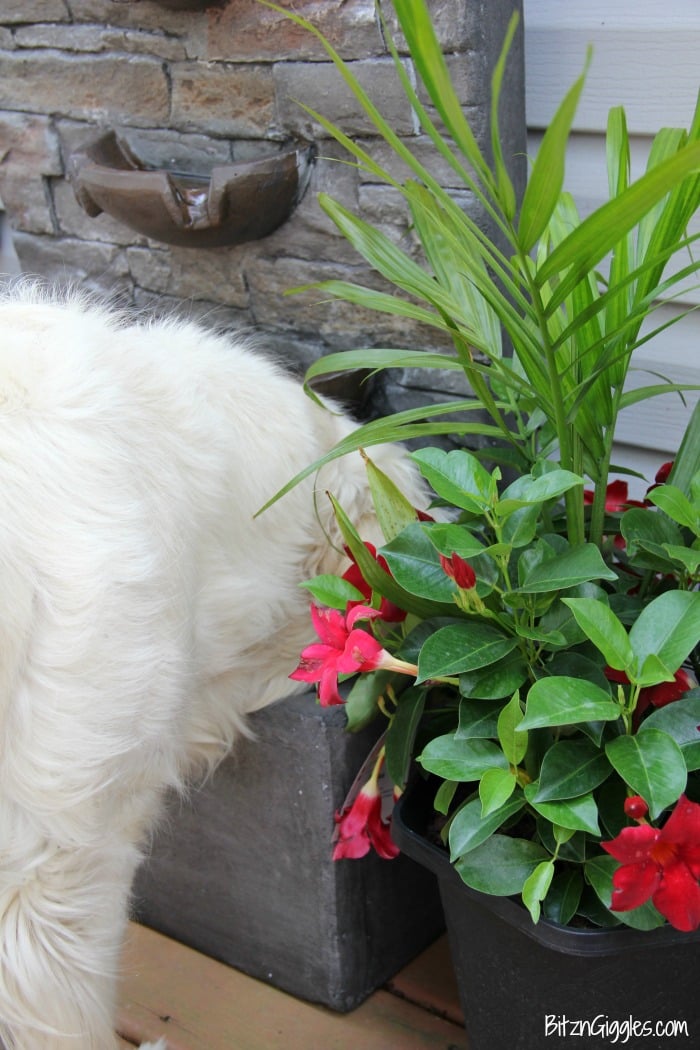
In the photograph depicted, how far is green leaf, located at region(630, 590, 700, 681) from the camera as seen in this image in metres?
0.85

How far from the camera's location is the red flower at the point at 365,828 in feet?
3.53

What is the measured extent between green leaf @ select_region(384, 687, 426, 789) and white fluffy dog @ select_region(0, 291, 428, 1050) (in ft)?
0.72

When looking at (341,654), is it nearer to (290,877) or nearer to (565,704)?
(565,704)

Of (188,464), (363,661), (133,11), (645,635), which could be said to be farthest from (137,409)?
(133,11)

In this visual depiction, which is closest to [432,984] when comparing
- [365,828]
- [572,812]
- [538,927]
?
[365,828]

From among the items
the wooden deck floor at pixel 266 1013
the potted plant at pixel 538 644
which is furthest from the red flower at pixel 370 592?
the wooden deck floor at pixel 266 1013

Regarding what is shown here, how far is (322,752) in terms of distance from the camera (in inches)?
48.3

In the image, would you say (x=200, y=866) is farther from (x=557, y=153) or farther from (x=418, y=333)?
(x=557, y=153)

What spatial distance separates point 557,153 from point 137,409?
0.55m

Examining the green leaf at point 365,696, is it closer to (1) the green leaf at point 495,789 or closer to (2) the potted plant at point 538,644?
(2) the potted plant at point 538,644

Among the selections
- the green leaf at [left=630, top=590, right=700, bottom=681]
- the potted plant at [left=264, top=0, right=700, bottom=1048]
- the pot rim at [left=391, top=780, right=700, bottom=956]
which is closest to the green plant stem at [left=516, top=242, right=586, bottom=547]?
the potted plant at [left=264, top=0, right=700, bottom=1048]

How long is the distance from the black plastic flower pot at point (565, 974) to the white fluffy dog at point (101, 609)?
0.89 feet

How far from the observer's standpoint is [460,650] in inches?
35.9

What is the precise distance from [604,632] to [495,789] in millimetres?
160
